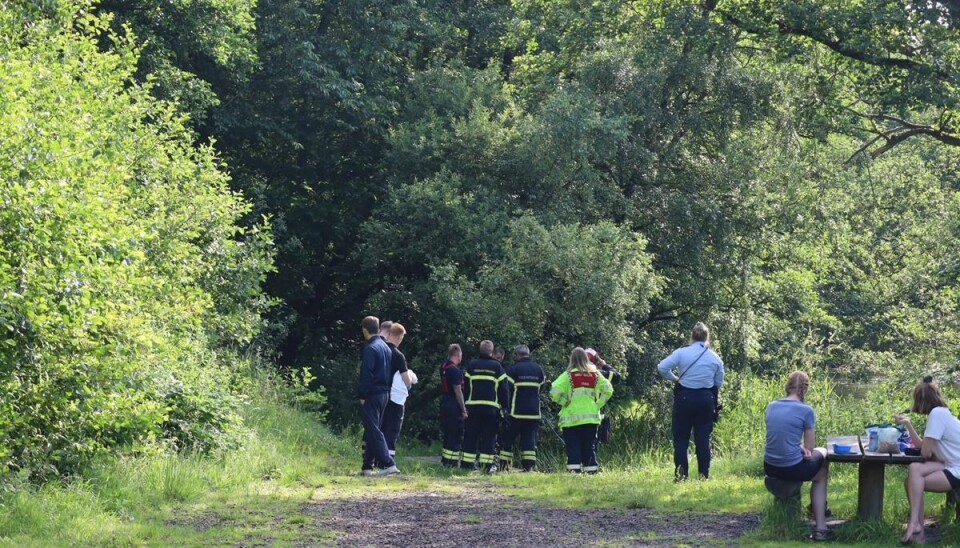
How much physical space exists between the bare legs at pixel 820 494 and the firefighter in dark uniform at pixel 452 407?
7.48 meters

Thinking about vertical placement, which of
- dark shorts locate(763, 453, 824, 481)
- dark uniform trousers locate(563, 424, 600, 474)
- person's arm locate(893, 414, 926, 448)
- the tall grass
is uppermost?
person's arm locate(893, 414, 926, 448)

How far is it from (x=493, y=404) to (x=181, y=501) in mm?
6175

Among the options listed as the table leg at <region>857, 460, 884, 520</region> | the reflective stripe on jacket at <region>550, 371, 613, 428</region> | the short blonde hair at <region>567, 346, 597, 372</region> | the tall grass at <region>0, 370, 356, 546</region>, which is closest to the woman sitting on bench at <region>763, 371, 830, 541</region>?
the table leg at <region>857, 460, 884, 520</region>

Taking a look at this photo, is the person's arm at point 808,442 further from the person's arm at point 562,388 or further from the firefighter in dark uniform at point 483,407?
the firefighter in dark uniform at point 483,407

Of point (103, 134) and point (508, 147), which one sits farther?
point (508, 147)

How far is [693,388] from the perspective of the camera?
535 inches

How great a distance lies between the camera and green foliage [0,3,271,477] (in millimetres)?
10281

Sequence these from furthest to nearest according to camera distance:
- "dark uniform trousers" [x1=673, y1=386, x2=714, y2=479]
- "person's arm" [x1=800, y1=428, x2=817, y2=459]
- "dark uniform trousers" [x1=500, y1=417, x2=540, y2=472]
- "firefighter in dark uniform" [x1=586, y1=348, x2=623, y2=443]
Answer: "dark uniform trousers" [x1=500, y1=417, x2=540, y2=472] < "firefighter in dark uniform" [x1=586, y1=348, x2=623, y2=443] < "dark uniform trousers" [x1=673, y1=386, x2=714, y2=479] < "person's arm" [x1=800, y1=428, x2=817, y2=459]

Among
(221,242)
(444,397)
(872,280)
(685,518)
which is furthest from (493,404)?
(872,280)

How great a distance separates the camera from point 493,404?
55.5 feet

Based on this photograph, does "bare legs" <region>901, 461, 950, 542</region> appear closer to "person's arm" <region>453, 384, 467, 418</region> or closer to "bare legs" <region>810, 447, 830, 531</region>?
"bare legs" <region>810, 447, 830, 531</region>

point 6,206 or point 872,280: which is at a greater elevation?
point 872,280

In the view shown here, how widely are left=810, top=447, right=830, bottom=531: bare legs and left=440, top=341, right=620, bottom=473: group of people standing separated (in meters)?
5.83

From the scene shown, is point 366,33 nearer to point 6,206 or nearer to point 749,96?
point 749,96
